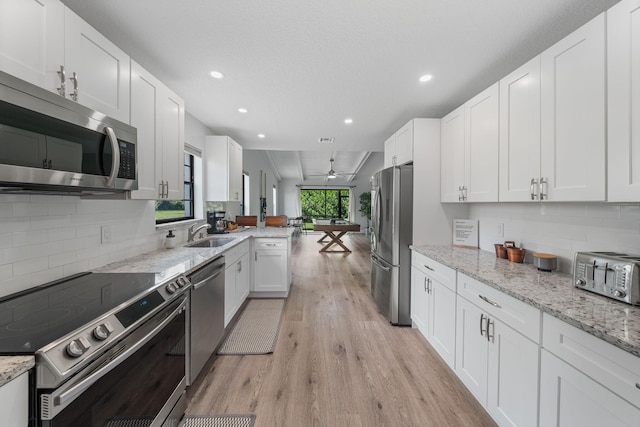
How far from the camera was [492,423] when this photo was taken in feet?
5.17

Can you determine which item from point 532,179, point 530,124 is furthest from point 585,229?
point 530,124

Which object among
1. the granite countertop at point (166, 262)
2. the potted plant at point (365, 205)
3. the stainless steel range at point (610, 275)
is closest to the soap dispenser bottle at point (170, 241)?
the granite countertop at point (166, 262)

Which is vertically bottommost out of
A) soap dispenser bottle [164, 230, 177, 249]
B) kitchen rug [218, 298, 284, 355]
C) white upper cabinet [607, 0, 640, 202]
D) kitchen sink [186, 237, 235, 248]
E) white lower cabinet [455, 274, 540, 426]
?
kitchen rug [218, 298, 284, 355]

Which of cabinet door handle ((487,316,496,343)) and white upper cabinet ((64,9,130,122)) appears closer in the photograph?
white upper cabinet ((64,9,130,122))

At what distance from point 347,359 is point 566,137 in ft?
7.23

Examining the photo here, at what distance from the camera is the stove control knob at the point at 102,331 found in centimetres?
91

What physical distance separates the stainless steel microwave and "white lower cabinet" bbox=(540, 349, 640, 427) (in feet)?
7.34

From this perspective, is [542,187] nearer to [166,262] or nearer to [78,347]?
[78,347]

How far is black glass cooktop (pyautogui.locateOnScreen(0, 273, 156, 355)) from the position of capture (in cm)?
83

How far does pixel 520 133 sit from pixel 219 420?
2.73m

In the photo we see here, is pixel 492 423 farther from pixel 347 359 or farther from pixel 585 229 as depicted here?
pixel 585 229

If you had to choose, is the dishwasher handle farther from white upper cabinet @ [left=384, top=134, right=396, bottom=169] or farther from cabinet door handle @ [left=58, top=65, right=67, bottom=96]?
white upper cabinet @ [left=384, top=134, right=396, bottom=169]

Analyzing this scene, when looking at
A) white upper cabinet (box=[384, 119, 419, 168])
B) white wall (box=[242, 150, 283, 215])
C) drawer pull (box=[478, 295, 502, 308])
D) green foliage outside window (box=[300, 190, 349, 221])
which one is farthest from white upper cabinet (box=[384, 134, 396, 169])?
green foliage outside window (box=[300, 190, 349, 221])

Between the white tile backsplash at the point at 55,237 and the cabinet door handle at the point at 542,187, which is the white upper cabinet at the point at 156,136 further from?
the cabinet door handle at the point at 542,187
